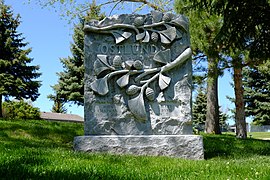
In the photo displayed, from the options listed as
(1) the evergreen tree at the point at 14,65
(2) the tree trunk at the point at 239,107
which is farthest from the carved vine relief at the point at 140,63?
(1) the evergreen tree at the point at 14,65

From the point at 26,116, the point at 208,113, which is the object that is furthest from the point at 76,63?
the point at 208,113

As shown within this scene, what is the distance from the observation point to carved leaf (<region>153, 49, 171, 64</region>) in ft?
21.7

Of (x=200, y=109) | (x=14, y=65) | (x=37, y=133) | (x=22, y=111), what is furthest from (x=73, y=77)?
(x=37, y=133)

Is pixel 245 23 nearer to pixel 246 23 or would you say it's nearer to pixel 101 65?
pixel 246 23

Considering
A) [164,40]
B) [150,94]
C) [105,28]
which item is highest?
[105,28]

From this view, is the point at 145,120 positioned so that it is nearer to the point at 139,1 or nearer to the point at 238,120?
the point at 238,120

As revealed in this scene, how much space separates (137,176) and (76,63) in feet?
94.9

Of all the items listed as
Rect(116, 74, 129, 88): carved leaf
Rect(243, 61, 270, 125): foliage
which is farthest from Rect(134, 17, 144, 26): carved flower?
Rect(243, 61, 270, 125): foliage

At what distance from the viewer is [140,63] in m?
6.56

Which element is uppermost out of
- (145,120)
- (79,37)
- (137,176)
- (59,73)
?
(79,37)

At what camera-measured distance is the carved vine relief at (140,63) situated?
6418 millimetres

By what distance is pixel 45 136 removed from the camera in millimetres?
8625

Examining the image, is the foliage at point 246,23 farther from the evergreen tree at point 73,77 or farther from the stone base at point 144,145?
the evergreen tree at point 73,77

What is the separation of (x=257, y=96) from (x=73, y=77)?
19851mm
